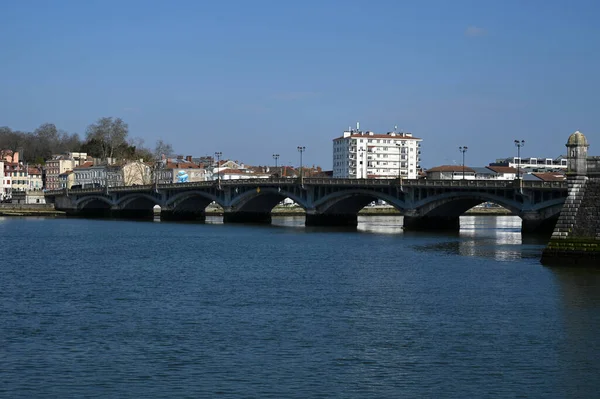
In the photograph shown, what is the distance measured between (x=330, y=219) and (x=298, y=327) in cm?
7917

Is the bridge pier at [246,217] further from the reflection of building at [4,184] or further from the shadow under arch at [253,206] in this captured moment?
the reflection of building at [4,184]

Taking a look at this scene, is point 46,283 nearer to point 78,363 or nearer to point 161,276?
point 161,276

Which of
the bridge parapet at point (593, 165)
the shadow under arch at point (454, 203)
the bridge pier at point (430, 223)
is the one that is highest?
the bridge parapet at point (593, 165)

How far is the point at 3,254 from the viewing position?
2768 inches

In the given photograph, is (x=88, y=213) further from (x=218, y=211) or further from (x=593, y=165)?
(x=593, y=165)

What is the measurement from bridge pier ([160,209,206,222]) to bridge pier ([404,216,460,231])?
150ft

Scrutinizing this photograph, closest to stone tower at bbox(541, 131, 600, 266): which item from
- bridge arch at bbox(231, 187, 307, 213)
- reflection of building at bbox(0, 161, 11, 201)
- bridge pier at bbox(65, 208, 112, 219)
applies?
bridge arch at bbox(231, 187, 307, 213)

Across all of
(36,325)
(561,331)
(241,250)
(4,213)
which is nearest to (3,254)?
(241,250)

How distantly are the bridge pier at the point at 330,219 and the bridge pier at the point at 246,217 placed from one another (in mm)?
14670

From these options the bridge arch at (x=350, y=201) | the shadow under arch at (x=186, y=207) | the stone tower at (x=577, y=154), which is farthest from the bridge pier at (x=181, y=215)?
the stone tower at (x=577, y=154)

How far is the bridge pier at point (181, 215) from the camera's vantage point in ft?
450

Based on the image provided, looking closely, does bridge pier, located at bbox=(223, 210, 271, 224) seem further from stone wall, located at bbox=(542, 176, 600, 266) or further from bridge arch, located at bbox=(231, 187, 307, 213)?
stone wall, located at bbox=(542, 176, 600, 266)

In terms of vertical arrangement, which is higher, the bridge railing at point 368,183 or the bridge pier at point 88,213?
the bridge railing at point 368,183

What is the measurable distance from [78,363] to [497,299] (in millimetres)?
21905
